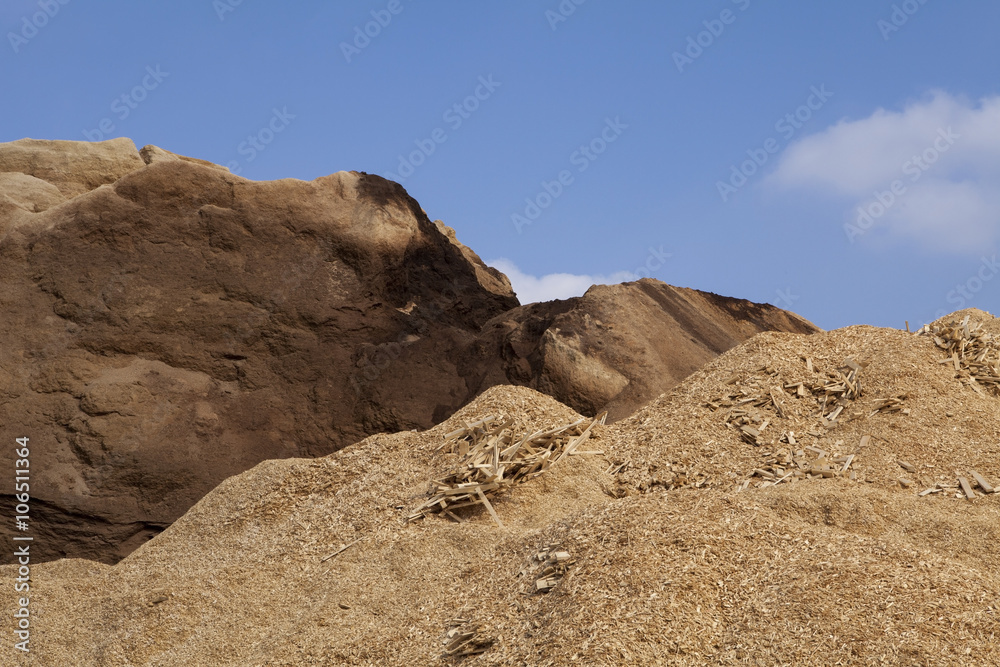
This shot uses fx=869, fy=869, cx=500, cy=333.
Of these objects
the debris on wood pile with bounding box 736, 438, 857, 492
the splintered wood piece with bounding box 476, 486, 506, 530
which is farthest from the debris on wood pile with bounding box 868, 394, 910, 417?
the splintered wood piece with bounding box 476, 486, 506, 530

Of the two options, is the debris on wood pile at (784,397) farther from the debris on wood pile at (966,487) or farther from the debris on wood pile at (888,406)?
the debris on wood pile at (966,487)

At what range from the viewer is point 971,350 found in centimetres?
872

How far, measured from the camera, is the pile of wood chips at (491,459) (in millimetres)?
7031

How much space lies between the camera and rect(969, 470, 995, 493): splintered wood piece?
6666 mm

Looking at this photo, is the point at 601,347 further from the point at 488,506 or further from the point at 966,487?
the point at 966,487

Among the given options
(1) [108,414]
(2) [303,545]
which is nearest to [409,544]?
(2) [303,545]

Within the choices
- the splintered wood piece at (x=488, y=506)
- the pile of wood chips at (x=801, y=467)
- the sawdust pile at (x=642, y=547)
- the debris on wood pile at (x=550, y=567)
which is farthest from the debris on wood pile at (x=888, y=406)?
the debris on wood pile at (x=550, y=567)

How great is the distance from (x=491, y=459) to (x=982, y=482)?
3.86m

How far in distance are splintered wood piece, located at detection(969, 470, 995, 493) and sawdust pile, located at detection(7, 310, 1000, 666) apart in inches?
2.4

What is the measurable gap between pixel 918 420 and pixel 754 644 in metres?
3.98

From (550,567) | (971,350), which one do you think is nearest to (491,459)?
(550,567)

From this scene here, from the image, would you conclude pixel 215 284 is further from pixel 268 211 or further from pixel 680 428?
pixel 680 428

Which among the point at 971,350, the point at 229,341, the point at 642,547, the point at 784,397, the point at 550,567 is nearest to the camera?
the point at 642,547

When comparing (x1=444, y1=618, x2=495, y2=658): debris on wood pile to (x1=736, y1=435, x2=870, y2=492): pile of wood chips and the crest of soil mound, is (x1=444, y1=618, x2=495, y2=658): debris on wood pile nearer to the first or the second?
(x1=736, y1=435, x2=870, y2=492): pile of wood chips
